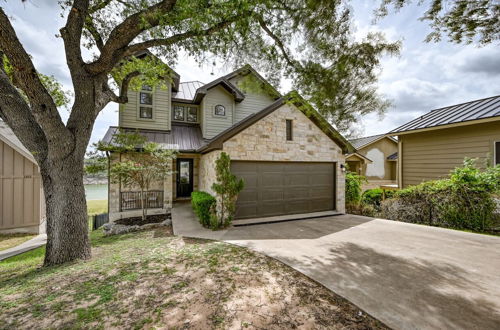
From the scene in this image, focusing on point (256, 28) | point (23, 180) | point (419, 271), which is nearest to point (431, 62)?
point (256, 28)

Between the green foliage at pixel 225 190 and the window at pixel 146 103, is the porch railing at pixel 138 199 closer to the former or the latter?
the window at pixel 146 103

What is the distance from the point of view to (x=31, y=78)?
4.39 metres

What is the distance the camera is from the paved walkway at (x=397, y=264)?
267 centimetres

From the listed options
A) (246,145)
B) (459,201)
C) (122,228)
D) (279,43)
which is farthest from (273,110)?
(122,228)

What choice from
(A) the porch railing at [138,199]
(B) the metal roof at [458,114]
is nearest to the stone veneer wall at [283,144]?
(A) the porch railing at [138,199]

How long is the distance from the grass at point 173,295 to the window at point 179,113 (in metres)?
8.99

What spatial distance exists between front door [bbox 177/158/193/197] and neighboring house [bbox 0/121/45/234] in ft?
20.2

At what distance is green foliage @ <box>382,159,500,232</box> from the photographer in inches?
247

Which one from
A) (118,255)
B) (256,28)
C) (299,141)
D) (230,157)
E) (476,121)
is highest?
(256,28)

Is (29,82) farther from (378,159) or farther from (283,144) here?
(378,159)

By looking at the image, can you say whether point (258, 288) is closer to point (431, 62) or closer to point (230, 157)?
point (230, 157)

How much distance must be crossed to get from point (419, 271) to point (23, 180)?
1452cm

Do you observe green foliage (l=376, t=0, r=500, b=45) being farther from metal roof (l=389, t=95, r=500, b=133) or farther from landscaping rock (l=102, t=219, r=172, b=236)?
landscaping rock (l=102, t=219, r=172, b=236)

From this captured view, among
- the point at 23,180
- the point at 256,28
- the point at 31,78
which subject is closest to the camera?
the point at 31,78
